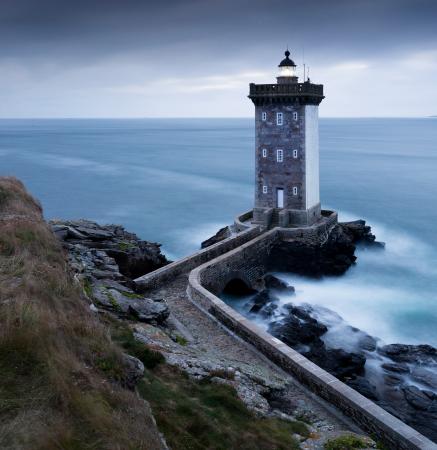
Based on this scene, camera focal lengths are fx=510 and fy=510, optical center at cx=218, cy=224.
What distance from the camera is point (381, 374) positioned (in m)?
15.2

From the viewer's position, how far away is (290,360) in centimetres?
1092

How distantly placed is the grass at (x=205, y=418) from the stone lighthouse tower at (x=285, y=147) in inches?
658

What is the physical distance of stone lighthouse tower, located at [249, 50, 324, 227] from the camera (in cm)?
2434

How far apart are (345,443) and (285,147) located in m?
18.3

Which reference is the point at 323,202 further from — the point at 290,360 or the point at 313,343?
the point at 290,360

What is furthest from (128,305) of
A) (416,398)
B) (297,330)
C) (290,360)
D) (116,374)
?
(416,398)

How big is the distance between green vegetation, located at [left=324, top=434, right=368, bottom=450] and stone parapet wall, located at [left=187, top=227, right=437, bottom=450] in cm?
54

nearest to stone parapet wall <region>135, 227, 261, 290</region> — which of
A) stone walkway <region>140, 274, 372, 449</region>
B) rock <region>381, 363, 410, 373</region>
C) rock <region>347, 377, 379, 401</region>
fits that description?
stone walkway <region>140, 274, 372, 449</region>

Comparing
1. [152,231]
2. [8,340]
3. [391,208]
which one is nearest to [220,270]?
[8,340]

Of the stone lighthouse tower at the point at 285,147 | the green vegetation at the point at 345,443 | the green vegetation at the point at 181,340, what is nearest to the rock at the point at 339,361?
the green vegetation at the point at 181,340

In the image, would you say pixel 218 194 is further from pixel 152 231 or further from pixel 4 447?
pixel 4 447

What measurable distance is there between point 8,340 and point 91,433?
1.84 meters

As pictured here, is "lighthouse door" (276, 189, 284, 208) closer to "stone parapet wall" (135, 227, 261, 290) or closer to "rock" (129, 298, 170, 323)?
"stone parapet wall" (135, 227, 261, 290)

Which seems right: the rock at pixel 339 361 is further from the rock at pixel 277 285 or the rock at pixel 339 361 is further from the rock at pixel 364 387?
the rock at pixel 277 285
